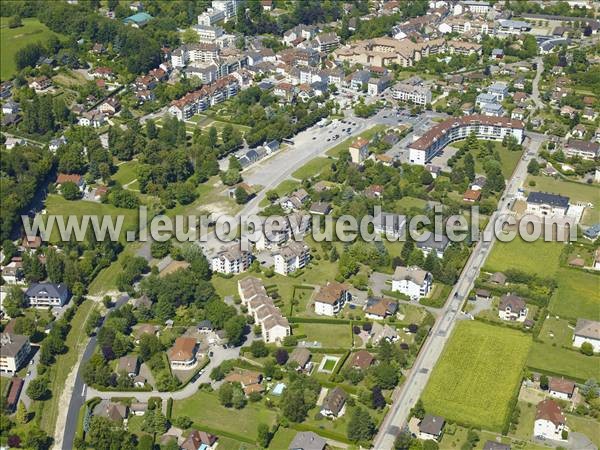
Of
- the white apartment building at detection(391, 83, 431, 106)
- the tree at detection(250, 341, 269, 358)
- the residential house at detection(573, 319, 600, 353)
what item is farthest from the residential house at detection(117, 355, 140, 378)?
the white apartment building at detection(391, 83, 431, 106)

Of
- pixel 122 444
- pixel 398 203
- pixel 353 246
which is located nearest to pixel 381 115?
pixel 398 203

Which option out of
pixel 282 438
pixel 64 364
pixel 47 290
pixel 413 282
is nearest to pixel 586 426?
pixel 413 282

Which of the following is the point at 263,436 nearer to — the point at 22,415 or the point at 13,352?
the point at 22,415

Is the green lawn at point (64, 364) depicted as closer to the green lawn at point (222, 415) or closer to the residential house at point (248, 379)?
the green lawn at point (222, 415)

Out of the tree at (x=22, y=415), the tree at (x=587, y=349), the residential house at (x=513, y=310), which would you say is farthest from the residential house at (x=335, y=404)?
the tree at (x=22, y=415)

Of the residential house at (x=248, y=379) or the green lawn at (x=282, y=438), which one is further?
the residential house at (x=248, y=379)

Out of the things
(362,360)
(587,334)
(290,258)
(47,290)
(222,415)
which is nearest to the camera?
(222,415)

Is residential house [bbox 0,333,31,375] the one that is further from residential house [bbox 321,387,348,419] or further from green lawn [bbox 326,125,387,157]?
green lawn [bbox 326,125,387,157]

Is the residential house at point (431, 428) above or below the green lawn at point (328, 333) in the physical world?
above
